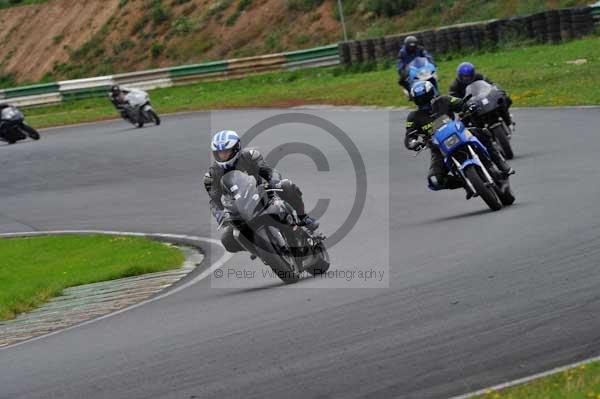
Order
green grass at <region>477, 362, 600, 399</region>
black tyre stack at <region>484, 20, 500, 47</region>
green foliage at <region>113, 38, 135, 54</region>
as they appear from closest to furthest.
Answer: green grass at <region>477, 362, 600, 399</region>, black tyre stack at <region>484, 20, 500, 47</region>, green foliage at <region>113, 38, 135, 54</region>

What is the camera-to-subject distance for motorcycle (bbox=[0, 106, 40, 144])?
30.2 meters

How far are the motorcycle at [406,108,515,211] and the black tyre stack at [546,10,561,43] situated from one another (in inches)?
806

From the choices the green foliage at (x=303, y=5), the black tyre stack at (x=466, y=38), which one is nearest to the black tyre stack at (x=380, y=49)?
the black tyre stack at (x=466, y=38)

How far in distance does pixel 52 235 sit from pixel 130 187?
392 centimetres

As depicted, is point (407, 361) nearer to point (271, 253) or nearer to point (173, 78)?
point (271, 253)

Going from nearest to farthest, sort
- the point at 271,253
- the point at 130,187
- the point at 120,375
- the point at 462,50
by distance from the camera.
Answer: the point at 120,375
the point at 271,253
the point at 130,187
the point at 462,50

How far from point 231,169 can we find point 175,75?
30832mm

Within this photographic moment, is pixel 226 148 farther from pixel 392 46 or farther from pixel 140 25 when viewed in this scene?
pixel 140 25

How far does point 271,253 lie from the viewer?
412 inches

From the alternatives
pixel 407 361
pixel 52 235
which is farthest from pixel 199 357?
pixel 52 235

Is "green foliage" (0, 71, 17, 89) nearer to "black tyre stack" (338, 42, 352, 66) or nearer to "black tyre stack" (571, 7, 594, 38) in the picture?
"black tyre stack" (338, 42, 352, 66)

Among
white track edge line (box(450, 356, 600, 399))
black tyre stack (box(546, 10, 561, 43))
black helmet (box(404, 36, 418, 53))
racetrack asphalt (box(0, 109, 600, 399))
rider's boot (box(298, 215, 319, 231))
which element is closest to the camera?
white track edge line (box(450, 356, 600, 399))

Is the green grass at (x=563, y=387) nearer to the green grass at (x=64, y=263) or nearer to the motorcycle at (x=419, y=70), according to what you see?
A: the green grass at (x=64, y=263)

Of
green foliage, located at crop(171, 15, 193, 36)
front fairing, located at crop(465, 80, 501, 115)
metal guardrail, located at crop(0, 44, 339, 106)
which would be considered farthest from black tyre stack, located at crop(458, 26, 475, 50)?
front fairing, located at crop(465, 80, 501, 115)
